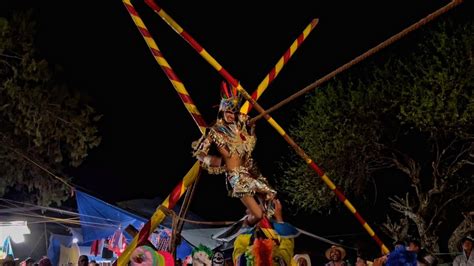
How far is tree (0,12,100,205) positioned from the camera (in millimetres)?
11117

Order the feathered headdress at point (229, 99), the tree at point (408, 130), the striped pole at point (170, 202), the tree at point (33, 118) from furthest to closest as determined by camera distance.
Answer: the tree at point (408, 130) → the tree at point (33, 118) → the striped pole at point (170, 202) → the feathered headdress at point (229, 99)

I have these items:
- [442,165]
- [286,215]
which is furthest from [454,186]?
[286,215]

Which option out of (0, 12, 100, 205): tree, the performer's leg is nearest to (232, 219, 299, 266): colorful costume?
the performer's leg

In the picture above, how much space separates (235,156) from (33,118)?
7.27m

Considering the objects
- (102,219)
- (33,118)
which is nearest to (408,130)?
(102,219)

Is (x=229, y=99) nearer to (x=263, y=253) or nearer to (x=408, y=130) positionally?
(x=263, y=253)

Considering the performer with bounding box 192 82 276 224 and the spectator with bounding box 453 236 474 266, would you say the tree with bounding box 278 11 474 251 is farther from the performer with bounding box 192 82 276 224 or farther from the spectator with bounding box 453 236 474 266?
the performer with bounding box 192 82 276 224

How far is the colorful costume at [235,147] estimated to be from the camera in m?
5.30

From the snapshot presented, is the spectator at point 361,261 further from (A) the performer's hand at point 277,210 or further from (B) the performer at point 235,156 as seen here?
(B) the performer at point 235,156

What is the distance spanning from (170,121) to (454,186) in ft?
30.4

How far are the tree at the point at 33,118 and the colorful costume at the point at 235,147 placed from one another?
Answer: 21.6 ft

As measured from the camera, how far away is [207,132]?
5.47 metres

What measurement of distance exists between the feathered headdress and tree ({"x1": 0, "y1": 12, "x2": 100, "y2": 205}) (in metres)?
6.57

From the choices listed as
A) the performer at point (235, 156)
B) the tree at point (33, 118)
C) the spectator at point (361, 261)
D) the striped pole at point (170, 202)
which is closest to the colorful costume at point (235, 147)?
the performer at point (235, 156)
